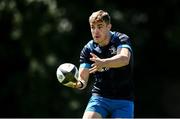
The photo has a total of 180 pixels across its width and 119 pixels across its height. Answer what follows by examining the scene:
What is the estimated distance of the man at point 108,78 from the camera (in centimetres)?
833

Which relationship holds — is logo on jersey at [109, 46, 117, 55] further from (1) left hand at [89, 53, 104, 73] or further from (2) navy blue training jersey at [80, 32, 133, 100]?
(1) left hand at [89, 53, 104, 73]

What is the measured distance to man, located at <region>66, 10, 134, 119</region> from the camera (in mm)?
8328

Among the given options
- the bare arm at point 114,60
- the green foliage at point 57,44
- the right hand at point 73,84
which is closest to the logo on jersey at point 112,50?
the bare arm at point 114,60

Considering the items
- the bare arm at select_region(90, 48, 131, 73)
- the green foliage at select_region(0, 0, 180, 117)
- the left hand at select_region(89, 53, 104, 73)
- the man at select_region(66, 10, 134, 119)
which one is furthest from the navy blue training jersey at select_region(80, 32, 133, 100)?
the green foliage at select_region(0, 0, 180, 117)

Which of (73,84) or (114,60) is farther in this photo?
(73,84)

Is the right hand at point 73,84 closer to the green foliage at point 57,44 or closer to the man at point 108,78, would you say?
the man at point 108,78

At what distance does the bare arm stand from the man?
0.04m

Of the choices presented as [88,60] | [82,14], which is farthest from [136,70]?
[88,60]

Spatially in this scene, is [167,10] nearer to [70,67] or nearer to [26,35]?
[26,35]

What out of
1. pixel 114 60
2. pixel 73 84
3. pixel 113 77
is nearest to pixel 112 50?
pixel 113 77

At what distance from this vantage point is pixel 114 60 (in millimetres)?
7996

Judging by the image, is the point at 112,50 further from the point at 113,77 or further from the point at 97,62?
the point at 97,62

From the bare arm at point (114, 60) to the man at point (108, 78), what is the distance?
0.13ft

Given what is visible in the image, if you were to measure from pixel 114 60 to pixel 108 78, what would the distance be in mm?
524
